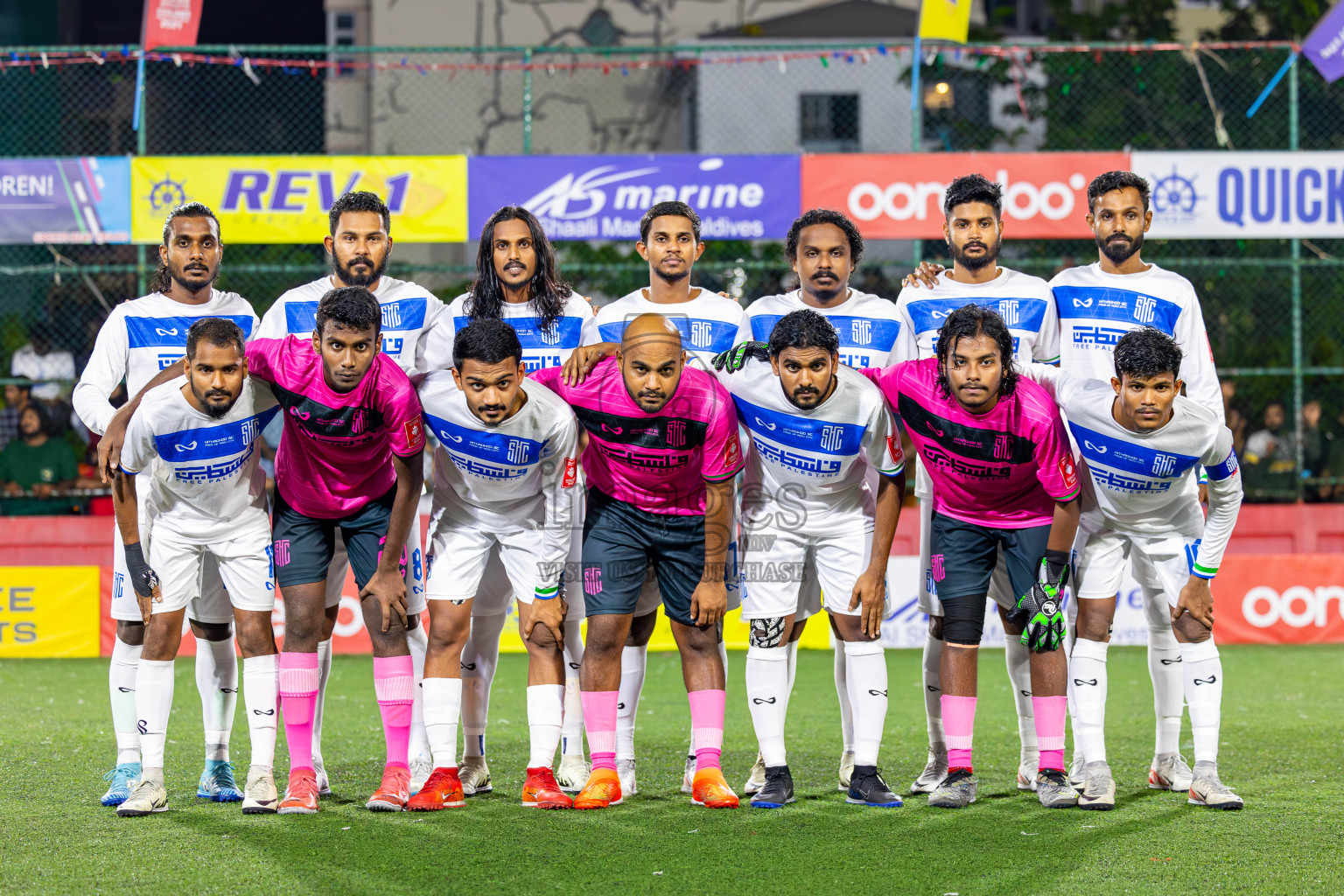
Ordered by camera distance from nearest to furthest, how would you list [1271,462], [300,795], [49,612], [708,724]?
[300,795] → [708,724] → [49,612] → [1271,462]

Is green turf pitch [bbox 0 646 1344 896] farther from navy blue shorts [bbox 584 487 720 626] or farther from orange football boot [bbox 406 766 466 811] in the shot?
navy blue shorts [bbox 584 487 720 626]

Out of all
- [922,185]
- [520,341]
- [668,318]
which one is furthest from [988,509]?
[922,185]

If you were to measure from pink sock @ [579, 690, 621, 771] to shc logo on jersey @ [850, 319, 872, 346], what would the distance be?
171 centimetres

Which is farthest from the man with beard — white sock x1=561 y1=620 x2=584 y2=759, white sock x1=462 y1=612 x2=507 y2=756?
white sock x1=462 y1=612 x2=507 y2=756

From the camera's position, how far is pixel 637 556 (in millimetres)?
5082

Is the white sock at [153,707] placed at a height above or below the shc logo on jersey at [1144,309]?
below

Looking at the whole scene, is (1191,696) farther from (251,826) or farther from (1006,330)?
(251,826)

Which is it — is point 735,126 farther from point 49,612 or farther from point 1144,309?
point 1144,309

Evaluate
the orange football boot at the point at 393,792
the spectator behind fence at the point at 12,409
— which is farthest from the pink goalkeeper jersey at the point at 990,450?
the spectator behind fence at the point at 12,409

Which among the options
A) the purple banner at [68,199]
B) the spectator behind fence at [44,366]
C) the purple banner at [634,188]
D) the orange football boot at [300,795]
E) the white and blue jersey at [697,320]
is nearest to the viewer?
the orange football boot at [300,795]

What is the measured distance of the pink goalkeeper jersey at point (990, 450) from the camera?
4918 mm

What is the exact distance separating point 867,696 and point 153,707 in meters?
2.63

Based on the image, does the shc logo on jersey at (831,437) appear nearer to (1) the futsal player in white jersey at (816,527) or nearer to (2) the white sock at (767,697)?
(1) the futsal player in white jersey at (816,527)

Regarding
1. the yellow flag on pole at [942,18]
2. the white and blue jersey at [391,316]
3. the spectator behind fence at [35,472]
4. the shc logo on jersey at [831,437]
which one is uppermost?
the yellow flag on pole at [942,18]
